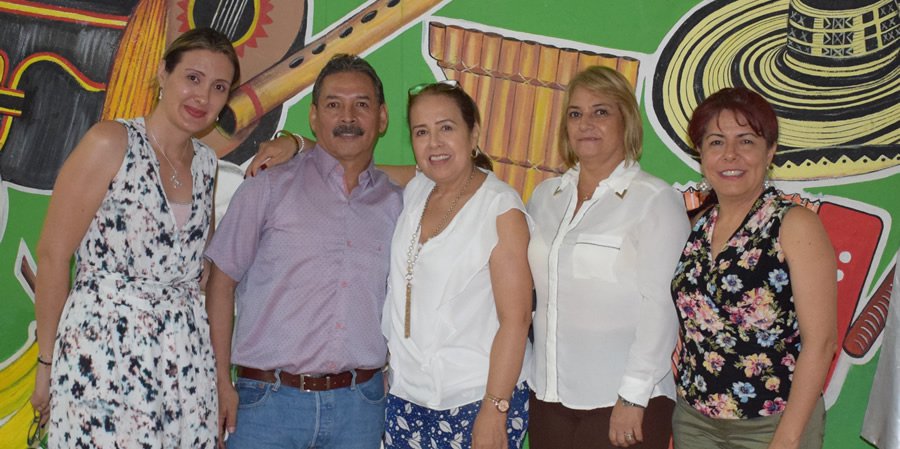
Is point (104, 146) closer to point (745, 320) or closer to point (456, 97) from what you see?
point (456, 97)

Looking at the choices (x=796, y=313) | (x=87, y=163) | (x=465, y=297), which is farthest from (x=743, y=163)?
(x=87, y=163)

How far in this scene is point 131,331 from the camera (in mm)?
2266

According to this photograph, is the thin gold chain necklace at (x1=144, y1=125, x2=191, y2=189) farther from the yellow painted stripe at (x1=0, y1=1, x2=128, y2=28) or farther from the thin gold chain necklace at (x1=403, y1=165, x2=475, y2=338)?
the yellow painted stripe at (x1=0, y1=1, x2=128, y2=28)

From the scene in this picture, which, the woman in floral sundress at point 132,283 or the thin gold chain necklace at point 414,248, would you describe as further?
the thin gold chain necklace at point 414,248

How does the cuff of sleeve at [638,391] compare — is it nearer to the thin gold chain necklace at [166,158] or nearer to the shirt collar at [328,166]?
the shirt collar at [328,166]

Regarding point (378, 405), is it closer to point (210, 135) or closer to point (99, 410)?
point (99, 410)

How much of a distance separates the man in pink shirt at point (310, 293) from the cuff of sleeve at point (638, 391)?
2.59 ft

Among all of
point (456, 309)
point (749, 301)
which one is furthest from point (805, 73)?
point (456, 309)

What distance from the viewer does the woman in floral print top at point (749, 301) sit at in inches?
84.4

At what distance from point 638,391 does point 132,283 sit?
58.6 inches

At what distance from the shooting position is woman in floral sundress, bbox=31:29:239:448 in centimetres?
224

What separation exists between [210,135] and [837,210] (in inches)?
104

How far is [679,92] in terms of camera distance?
10.9ft

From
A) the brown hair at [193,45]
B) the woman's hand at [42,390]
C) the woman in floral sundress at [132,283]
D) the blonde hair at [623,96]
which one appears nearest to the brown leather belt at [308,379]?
the woman in floral sundress at [132,283]
